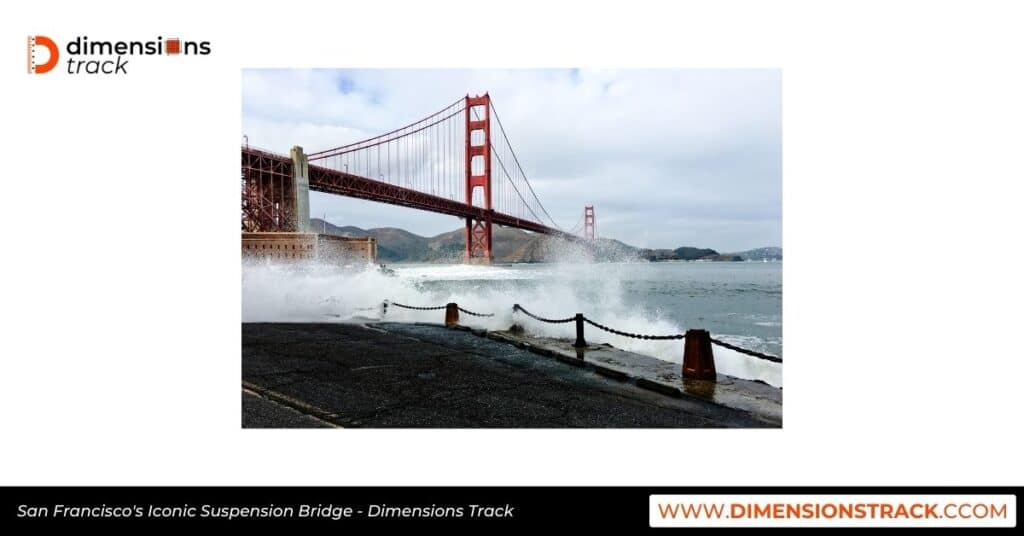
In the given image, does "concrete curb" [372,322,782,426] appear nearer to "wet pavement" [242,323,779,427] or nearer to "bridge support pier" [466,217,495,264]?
"wet pavement" [242,323,779,427]

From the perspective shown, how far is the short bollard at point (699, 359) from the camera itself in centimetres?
510

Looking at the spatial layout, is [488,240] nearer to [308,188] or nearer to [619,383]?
[308,188]

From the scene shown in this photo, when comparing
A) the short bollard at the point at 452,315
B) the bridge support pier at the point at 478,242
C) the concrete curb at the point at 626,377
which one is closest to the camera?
the concrete curb at the point at 626,377

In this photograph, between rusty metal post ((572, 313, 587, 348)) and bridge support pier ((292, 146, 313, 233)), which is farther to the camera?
bridge support pier ((292, 146, 313, 233))

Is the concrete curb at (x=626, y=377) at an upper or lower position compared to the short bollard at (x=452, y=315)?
lower

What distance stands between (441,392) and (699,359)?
8.52 feet

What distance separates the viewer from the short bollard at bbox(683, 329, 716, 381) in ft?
16.7

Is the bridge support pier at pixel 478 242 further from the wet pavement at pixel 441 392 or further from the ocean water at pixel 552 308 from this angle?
the wet pavement at pixel 441 392

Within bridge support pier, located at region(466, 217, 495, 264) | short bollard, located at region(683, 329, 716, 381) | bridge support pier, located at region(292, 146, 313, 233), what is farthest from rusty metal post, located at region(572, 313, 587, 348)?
bridge support pier, located at region(466, 217, 495, 264)

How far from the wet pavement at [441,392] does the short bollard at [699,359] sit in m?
0.67

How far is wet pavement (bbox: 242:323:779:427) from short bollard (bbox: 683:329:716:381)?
665 millimetres

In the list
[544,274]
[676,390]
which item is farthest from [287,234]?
[544,274]

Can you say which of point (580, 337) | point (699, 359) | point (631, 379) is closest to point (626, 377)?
point (631, 379)

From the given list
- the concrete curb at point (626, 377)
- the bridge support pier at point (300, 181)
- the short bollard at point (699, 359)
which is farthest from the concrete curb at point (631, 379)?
the bridge support pier at point (300, 181)
